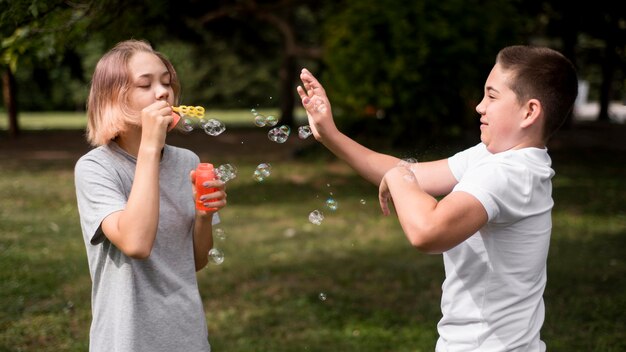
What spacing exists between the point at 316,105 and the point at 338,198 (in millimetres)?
8261

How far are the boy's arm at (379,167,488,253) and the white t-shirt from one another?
0.23 ft

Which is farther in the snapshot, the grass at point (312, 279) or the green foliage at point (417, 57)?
the green foliage at point (417, 57)

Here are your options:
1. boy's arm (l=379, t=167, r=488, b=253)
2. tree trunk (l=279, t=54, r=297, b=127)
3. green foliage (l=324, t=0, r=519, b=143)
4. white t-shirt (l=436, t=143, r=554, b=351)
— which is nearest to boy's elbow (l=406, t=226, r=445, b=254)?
boy's arm (l=379, t=167, r=488, b=253)

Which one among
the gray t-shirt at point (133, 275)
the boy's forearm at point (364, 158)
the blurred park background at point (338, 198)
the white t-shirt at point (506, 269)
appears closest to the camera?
the white t-shirt at point (506, 269)

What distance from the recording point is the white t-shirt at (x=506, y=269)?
2.03 m

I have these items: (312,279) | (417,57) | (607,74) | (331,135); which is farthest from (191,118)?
(607,74)

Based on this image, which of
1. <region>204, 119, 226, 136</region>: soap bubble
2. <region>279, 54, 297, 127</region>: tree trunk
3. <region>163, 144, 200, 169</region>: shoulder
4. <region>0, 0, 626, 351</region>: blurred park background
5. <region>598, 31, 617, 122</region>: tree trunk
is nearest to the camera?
<region>163, 144, 200, 169</region>: shoulder

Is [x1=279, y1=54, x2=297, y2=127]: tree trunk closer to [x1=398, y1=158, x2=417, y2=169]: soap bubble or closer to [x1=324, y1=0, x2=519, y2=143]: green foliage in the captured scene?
[x1=324, y1=0, x2=519, y2=143]: green foliage

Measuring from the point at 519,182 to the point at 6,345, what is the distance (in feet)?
12.8

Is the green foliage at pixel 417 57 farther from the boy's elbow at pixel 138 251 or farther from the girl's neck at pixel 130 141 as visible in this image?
the boy's elbow at pixel 138 251

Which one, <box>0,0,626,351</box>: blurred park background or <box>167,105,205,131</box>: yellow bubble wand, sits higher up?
<box>167,105,205,131</box>: yellow bubble wand

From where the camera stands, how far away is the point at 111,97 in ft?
7.83

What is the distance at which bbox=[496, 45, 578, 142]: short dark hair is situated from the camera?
208 centimetres

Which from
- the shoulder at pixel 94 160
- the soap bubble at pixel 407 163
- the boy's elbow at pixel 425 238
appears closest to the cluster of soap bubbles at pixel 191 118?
the shoulder at pixel 94 160
